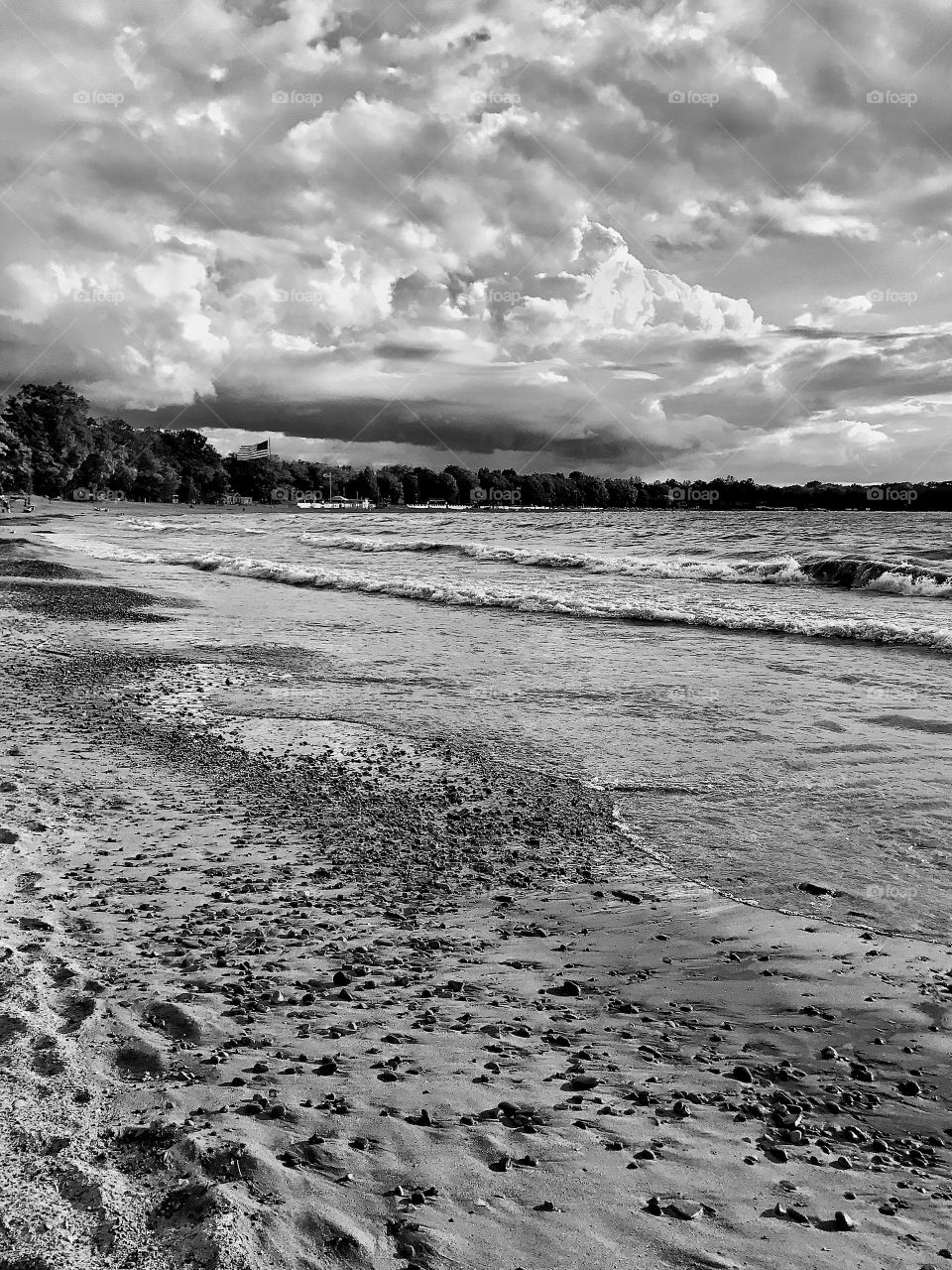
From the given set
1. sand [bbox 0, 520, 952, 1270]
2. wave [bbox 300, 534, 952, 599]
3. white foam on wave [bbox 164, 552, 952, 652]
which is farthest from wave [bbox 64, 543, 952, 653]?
sand [bbox 0, 520, 952, 1270]

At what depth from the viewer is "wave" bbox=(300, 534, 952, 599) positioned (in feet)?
82.8

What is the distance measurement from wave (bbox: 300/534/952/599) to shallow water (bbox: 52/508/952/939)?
4.1 inches

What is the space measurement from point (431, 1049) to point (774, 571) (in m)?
28.3

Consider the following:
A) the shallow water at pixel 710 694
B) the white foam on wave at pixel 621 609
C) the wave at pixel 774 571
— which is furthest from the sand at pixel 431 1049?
the wave at pixel 774 571

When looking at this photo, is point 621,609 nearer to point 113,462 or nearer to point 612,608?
point 612,608

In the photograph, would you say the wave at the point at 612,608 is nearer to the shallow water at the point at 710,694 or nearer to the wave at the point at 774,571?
the shallow water at the point at 710,694

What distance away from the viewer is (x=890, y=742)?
9133mm

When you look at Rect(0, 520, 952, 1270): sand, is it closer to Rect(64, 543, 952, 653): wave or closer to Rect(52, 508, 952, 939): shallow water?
Rect(52, 508, 952, 939): shallow water

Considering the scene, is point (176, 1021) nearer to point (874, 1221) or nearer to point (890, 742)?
point (874, 1221)

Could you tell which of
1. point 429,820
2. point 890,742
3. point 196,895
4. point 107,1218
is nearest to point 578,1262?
point 107,1218

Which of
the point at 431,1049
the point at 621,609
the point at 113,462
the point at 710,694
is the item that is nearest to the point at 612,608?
the point at 621,609

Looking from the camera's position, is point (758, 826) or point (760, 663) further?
point (760, 663)

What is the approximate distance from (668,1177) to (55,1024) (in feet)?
8.13

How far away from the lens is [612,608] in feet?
67.7
